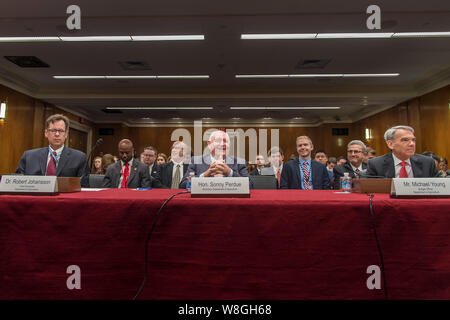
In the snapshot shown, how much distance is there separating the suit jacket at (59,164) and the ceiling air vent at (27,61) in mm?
4444

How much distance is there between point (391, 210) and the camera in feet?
3.18

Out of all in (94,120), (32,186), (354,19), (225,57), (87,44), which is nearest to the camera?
(32,186)

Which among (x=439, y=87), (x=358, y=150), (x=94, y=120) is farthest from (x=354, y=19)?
(x=94, y=120)

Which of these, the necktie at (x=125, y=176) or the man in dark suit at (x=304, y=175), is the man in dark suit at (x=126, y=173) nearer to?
the necktie at (x=125, y=176)

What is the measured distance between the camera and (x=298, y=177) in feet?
9.28

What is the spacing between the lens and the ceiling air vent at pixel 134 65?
5562mm

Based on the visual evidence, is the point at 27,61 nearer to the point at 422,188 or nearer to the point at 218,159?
the point at 218,159

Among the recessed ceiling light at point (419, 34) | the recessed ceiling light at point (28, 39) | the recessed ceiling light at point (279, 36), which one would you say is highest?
the recessed ceiling light at point (28, 39)

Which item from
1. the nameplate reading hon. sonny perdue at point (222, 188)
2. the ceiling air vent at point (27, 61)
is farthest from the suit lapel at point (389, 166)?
the ceiling air vent at point (27, 61)

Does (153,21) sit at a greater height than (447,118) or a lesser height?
greater

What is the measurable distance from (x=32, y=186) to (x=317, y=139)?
11.3m

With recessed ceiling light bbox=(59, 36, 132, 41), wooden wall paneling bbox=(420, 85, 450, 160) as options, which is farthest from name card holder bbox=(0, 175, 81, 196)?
wooden wall paneling bbox=(420, 85, 450, 160)

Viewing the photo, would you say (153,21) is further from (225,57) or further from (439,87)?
(439,87)

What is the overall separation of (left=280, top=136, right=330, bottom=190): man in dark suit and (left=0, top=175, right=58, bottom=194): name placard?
7.02ft
